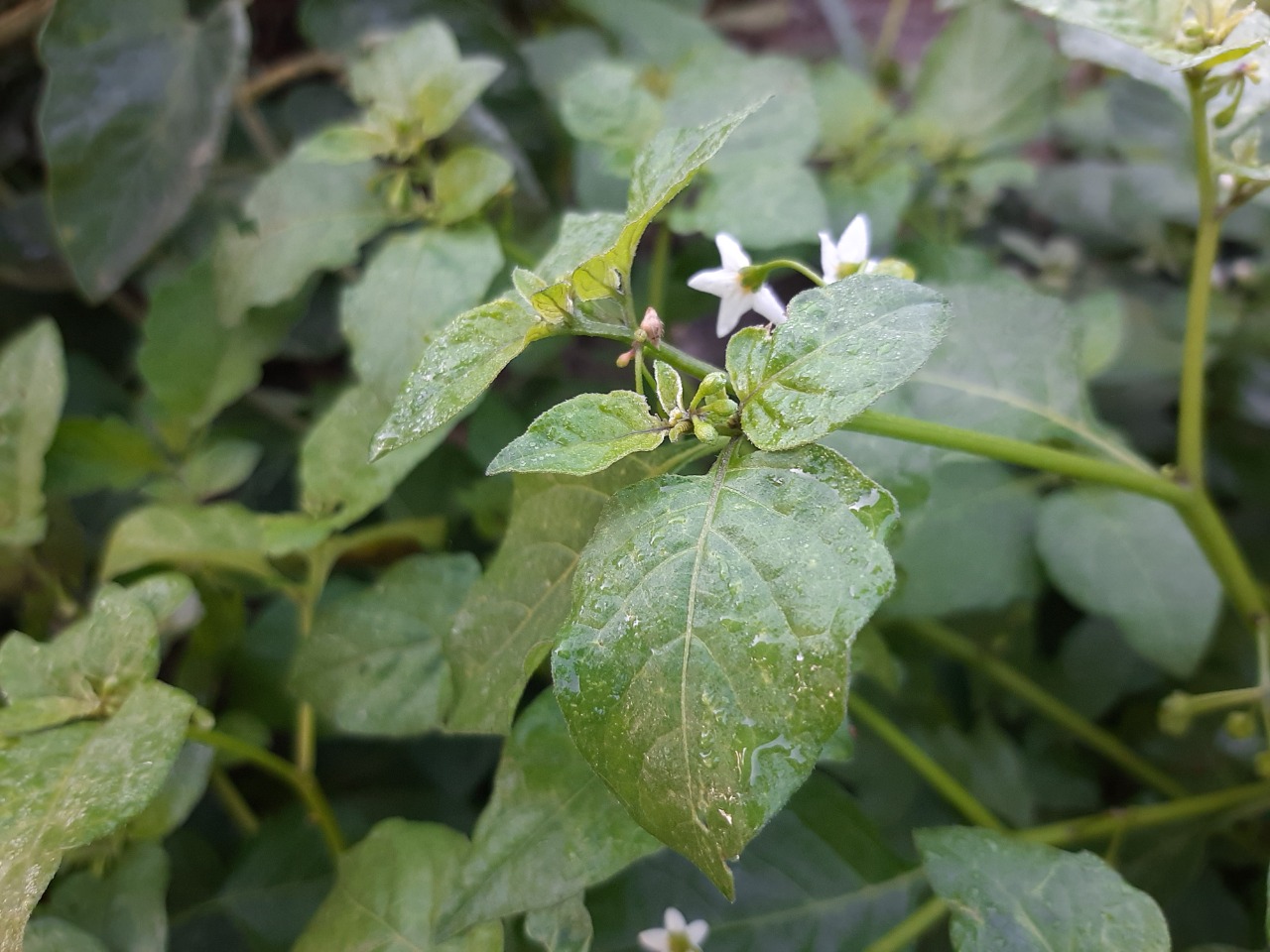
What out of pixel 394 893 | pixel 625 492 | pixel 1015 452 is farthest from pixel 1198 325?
pixel 394 893

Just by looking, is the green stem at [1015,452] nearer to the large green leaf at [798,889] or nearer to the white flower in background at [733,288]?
the white flower in background at [733,288]

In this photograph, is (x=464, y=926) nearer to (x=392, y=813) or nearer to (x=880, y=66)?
(x=392, y=813)

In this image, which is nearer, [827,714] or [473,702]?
[827,714]

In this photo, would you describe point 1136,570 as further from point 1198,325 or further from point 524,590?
point 524,590

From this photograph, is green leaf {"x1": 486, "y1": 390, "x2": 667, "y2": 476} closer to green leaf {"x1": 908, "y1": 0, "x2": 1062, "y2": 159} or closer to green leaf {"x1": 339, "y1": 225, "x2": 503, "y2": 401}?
green leaf {"x1": 339, "y1": 225, "x2": 503, "y2": 401}

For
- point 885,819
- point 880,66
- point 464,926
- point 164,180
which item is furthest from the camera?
point 880,66

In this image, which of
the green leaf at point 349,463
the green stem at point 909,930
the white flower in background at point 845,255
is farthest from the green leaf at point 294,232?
the green stem at point 909,930

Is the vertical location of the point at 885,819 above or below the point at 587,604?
below

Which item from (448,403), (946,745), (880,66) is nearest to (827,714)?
(448,403)
